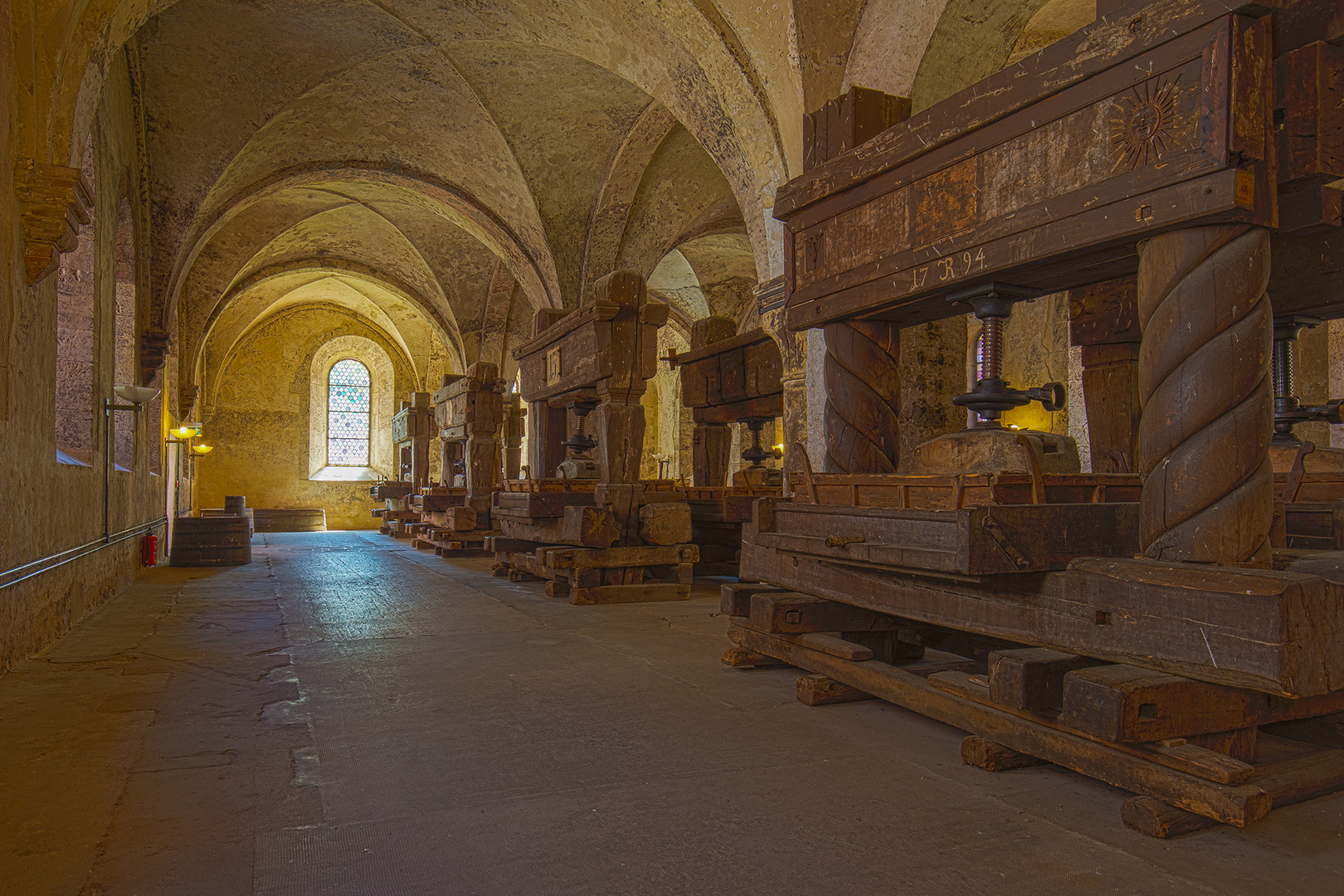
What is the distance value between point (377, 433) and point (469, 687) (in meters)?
23.0

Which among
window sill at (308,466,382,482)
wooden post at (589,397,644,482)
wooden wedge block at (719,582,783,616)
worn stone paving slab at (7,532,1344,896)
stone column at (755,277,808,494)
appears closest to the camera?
worn stone paving slab at (7,532,1344,896)

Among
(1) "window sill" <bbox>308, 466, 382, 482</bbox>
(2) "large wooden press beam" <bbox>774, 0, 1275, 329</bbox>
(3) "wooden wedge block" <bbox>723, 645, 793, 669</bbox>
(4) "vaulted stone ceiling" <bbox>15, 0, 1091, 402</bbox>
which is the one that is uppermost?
(4) "vaulted stone ceiling" <bbox>15, 0, 1091, 402</bbox>

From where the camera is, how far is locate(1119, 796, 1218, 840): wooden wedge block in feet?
7.34

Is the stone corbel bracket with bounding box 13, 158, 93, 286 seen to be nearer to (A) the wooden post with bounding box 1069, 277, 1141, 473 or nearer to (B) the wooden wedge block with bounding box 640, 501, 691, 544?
(B) the wooden wedge block with bounding box 640, 501, 691, 544

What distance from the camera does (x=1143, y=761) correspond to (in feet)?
7.69

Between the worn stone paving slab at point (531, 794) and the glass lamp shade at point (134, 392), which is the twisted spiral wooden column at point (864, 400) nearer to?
the worn stone paving slab at point (531, 794)

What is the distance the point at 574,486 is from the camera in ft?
26.9

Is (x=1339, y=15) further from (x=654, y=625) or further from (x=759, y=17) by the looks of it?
(x=759, y=17)

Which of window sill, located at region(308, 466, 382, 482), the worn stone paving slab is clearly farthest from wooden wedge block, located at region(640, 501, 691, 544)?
window sill, located at region(308, 466, 382, 482)

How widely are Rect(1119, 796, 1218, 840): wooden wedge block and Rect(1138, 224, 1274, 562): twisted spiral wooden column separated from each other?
0.70 metres

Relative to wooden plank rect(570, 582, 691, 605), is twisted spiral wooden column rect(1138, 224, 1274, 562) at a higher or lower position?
higher

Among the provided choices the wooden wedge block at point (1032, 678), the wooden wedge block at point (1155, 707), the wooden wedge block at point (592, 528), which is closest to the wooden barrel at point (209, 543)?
the wooden wedge block at point (592, 528)

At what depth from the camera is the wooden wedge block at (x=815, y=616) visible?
3.93 m

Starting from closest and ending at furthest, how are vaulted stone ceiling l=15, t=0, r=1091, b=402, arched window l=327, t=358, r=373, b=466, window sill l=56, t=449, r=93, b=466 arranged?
window sill l=56, t=449, r=93, b=466 < vaulted stone ceiling l=15, t=0, r=1091, b=402 < arched window l=327, t=358, r=373, b=466
